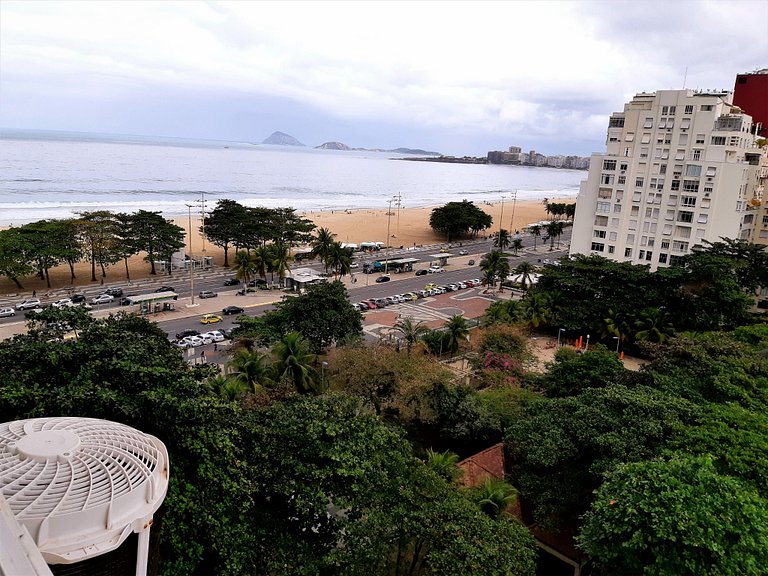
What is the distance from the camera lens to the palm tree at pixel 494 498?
16.8 m

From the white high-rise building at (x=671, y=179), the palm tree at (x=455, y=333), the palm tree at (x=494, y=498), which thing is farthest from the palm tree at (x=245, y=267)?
the palm tree at (x=494, y=498)

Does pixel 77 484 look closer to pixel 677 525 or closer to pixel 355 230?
pixel 677 525

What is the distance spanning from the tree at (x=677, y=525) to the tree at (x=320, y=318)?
20.2 meters

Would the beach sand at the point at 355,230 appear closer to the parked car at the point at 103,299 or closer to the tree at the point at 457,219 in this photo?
the tree at the point at 457,219

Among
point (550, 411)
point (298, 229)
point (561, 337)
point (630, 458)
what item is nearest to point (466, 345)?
point (561, 337)

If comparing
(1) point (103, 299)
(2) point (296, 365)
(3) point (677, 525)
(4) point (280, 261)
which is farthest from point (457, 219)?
(3) point (677, 525)

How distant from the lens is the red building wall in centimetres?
6850

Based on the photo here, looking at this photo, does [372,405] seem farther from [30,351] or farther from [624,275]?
[624,275]

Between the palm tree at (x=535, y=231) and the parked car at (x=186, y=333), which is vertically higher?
the palm tree at (x=535, y=231)

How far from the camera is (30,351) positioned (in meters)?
14.1

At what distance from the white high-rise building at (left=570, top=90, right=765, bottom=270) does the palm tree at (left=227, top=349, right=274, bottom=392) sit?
39.6 metres

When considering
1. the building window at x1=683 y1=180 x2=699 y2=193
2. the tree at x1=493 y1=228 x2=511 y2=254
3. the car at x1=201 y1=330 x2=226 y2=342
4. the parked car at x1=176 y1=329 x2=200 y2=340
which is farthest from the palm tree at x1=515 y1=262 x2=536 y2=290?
the parked car at x1=176 y1=329 x2=200 y2=340

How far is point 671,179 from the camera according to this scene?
52156 millimetres

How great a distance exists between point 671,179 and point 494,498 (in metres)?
45.9
